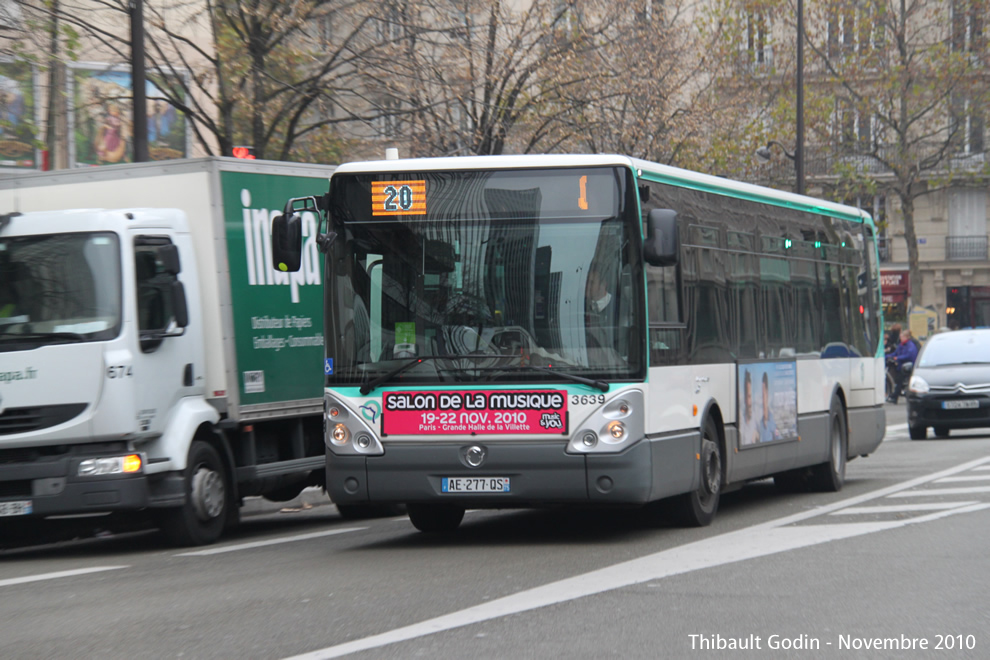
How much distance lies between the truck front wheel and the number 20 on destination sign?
2716mm

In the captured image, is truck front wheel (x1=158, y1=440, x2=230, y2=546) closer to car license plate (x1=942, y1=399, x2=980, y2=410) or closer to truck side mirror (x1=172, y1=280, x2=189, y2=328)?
truck side mirror (x1=172, y1=280, x2=189, y2=328)

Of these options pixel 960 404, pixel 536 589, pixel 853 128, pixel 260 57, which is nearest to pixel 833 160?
pixel 853 128

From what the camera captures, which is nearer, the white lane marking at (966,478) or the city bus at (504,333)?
the city bus at (504,333)

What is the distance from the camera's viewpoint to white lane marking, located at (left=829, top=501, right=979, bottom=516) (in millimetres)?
12453

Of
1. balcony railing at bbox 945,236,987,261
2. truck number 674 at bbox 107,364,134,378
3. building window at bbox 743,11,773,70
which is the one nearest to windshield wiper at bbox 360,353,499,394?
truck number 674 at bbox 107,364,134,378


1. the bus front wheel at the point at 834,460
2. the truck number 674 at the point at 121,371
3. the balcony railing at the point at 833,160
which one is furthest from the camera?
the balcony railing at the point at 833,160

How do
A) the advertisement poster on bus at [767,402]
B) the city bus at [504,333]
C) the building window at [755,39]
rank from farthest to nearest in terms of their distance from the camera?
1. the building window at [755,39]
2. the advertisement poster on bus at [767,402]
3. the city bus at [504,333]

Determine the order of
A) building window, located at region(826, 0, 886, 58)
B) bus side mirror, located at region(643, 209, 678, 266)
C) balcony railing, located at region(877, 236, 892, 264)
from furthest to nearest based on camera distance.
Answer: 1. balcony railing, located at region(877, 236, 892, 264)
2. building window, located at region(826, 0, 886, 58)
3. bus side mirror, located at region(643, 209, 678, 266)

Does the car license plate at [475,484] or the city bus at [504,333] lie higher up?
the city bus at [504,333]

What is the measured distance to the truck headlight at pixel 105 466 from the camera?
35.6ft

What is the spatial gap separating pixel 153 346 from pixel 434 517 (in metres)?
2.54

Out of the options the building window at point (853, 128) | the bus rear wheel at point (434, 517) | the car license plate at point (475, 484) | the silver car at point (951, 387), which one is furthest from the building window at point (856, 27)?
the car license plate at point (475, 484)

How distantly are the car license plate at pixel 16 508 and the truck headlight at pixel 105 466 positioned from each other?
1.49 ft

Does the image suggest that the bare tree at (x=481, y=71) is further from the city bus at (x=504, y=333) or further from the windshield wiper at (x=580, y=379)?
the windshield wiper at (x=580, y=379)
